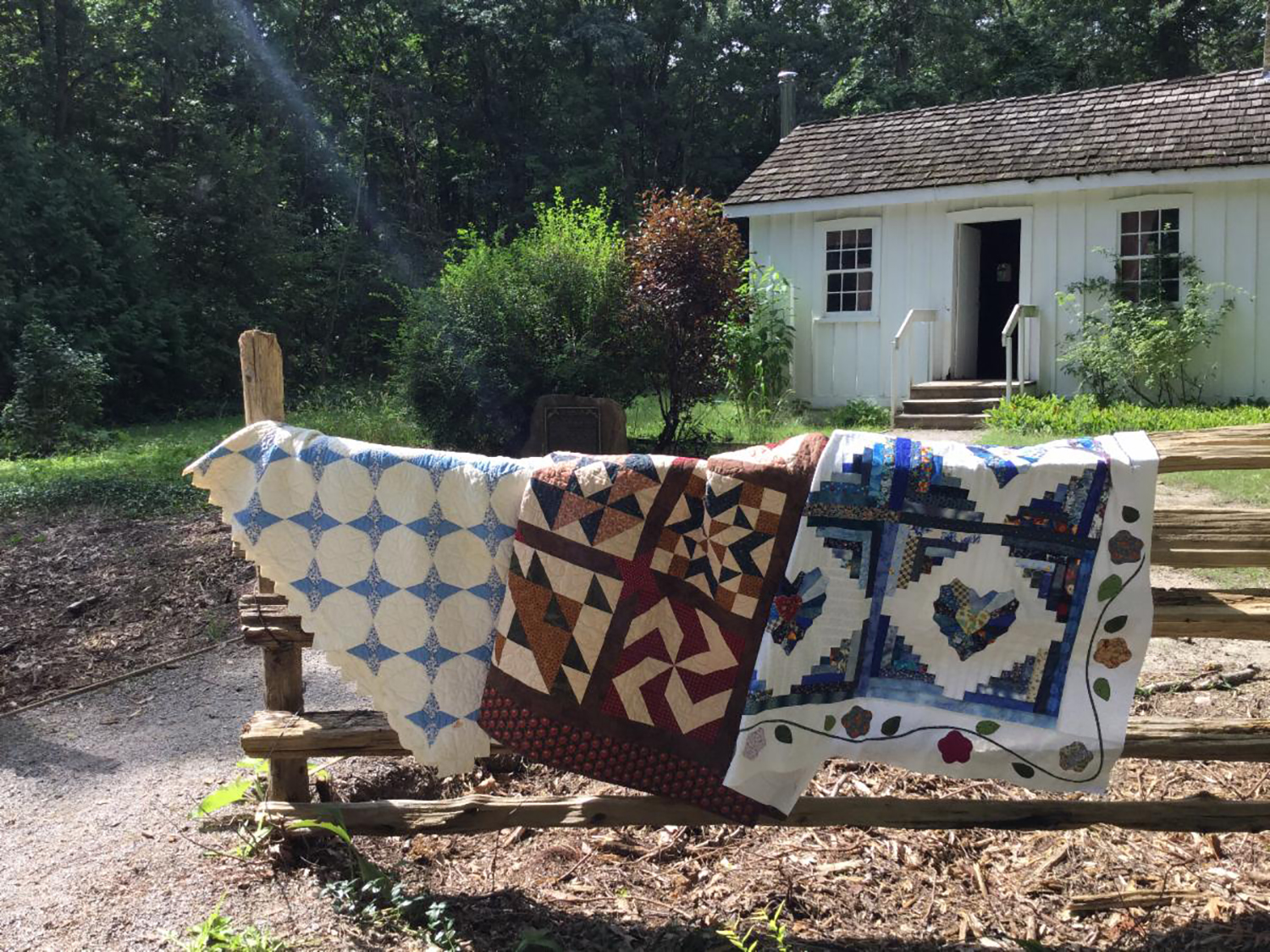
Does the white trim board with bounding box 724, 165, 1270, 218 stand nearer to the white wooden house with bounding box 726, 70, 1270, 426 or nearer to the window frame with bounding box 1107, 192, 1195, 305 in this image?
the white wooden house with bounding box 726, 70, 1270, 426

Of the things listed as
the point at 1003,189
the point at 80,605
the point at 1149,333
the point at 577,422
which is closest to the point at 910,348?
the point at 1003,189

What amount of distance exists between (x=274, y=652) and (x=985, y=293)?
1482 centimetres

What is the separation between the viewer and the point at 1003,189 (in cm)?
1386

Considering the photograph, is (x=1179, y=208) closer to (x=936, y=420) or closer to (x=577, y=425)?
(x=936, y=420)

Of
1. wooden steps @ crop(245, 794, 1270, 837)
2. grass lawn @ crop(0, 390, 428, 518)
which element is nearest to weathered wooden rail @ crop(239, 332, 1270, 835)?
wooden steps @ crop(245, 794, 1270, 837)

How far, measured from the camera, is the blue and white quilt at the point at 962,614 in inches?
110

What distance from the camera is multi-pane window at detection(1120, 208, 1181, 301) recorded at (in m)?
13.3

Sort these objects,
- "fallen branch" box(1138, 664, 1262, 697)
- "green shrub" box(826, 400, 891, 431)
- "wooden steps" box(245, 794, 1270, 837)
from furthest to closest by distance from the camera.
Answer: "green shrub" box(826, 400, 891, 431), "fallen branch" box(1138, 664, 1262, 697), "wooden steps" box(245, 794, 1270, 837)

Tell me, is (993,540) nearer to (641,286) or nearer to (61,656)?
(61,656)

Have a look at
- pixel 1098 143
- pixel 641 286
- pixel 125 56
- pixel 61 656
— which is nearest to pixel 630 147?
pixel 125 56

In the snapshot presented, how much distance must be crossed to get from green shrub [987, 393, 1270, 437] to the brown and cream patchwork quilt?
369 inches

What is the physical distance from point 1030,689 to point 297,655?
226 centimetres

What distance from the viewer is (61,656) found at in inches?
239

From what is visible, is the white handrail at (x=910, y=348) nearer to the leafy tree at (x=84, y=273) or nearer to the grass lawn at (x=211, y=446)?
the grass lawn at (x=211, y=446)
